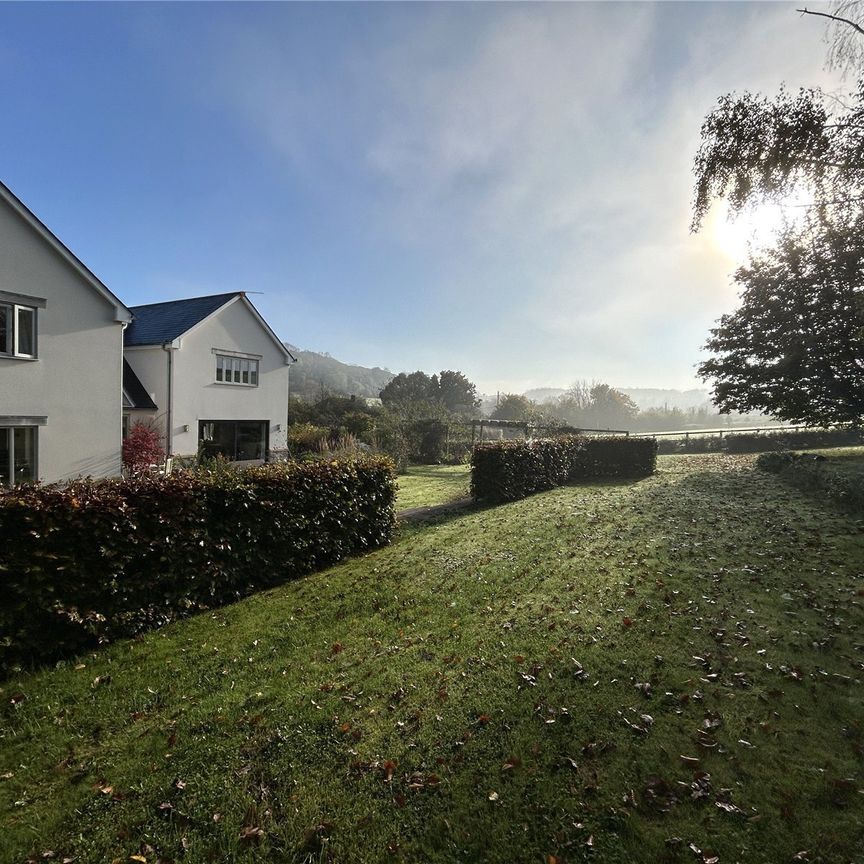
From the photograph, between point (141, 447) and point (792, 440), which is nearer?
point (141, 447)

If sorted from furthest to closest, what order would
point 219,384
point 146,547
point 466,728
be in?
point 219,384
point 146,547
point 466,728

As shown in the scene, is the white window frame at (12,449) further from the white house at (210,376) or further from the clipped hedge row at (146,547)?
the clipped hedge row at (146,547)

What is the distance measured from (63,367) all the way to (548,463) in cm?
1543

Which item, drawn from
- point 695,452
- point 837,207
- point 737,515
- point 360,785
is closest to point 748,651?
point 360,785

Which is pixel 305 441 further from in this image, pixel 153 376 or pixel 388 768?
pixel 388 768

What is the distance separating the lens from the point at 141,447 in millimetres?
16703

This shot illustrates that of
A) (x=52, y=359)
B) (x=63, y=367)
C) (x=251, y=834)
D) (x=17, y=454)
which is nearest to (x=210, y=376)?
(x=63, y=367)

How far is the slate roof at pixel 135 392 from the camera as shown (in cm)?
1832

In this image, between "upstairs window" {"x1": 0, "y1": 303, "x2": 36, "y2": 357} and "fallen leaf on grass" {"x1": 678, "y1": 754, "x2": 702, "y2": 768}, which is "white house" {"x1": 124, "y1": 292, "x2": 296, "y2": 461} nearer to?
"upstairs window" {"x1": 0, "y1": 303, "x2": 36, "y2": 357}

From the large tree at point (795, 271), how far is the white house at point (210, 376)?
60.9 feet

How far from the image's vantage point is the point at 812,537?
885cm

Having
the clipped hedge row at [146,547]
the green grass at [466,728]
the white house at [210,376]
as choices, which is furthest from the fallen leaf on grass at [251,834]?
the white house at [210,376]

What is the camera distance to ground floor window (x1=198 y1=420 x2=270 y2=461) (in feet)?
67.1

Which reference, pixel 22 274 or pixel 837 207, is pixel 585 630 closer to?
pixel 837 207
